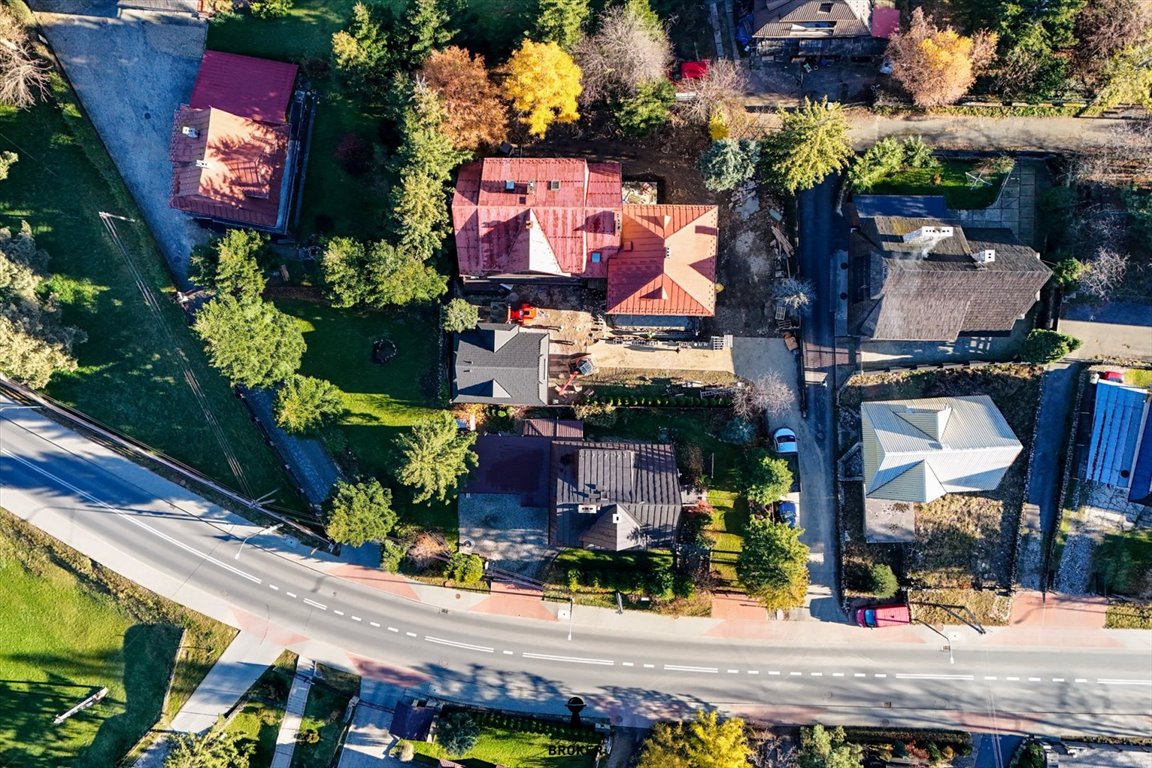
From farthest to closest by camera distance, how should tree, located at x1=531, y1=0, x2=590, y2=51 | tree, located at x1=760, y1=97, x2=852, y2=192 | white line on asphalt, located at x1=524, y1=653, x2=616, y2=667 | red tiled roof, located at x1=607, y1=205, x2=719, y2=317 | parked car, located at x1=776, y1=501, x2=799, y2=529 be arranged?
white line on asphalt, located at x1=524, y1=653, x2=616, y2=667
parked car, located at x1=776, y1=501, x2=799, y2=529
red tiled roof, located at x1=607, y1=205, x2=719, y2=317
tree, located at x1=531, y1=0, x2=590, y2=51
tree, located at x1=760, y1=97, x2=852, y2=192

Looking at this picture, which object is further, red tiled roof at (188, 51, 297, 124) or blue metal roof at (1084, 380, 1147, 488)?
red tiled roof at (188, 51, 297, 124)

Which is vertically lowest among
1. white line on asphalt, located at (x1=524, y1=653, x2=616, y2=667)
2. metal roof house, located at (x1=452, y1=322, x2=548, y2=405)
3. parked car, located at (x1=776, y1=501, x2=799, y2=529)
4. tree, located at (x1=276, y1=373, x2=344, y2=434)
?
white line on asphalt, located at (x1=524, y1=653, x2=616, y2=667)

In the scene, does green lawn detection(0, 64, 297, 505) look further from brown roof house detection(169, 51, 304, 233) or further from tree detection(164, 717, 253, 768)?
tree detection(164, 717, 253, 768)

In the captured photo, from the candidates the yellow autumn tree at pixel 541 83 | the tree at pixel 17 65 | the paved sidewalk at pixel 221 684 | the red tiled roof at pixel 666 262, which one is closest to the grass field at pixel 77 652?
the paved sidewalk at pixel 221 684

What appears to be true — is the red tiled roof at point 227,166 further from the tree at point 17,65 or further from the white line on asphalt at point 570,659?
the white line on asphalt at point 570,659

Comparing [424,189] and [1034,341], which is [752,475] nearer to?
[1034,341]

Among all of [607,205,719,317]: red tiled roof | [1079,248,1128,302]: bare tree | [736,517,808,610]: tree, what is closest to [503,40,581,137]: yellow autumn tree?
[607,205,719,317]: red tiled roof

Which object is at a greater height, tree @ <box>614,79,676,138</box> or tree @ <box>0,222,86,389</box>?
tree @ <box>614,79,676,138</box>
